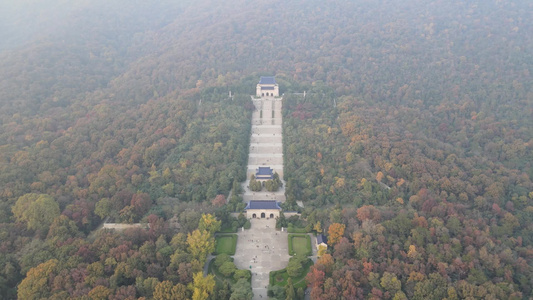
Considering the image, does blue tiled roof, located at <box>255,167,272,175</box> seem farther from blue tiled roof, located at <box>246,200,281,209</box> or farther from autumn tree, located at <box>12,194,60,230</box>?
autumn tree, located at <box>12,194,60,230</box>

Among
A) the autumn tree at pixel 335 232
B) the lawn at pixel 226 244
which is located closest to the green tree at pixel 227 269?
the lawn at pixel 226 244

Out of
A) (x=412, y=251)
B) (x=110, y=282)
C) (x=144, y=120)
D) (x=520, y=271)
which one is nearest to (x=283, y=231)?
(x=412, y=251)

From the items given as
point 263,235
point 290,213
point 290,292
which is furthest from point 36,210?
point 290,292

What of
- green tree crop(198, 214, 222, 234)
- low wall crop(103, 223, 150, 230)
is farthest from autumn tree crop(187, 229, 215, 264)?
low wall crop(103, 223, 150, 230)

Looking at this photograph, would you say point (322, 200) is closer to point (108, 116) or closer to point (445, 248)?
point (445, 248)

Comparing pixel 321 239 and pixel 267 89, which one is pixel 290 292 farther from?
pixel 267 89

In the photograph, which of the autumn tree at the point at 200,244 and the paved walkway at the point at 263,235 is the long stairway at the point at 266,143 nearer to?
the paved walkway at the point at 263,235

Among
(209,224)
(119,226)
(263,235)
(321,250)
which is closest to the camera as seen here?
(321,250)
